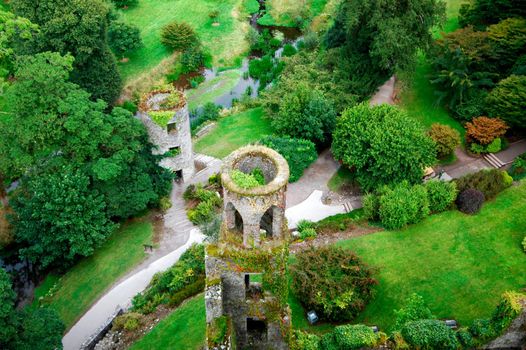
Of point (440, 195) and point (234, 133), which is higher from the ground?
point (440, 195)

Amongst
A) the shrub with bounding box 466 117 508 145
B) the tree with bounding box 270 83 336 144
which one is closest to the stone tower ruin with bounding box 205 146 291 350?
the tree with bounding box 270 83 336 144

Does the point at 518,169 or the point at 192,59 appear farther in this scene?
the point at 192,59

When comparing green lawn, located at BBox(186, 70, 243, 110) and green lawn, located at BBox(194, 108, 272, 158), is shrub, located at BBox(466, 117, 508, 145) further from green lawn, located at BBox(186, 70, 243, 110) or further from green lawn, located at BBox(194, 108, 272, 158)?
green lawn, located at BBox(186, 70, 243, 110)

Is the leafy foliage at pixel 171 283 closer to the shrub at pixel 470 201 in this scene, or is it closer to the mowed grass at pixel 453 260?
the mowed grass at pixel 453 260

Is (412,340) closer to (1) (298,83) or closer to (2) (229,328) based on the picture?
(2) (229,328)

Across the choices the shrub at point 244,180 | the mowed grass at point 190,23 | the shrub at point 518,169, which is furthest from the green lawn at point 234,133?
the shrub at point 244,180

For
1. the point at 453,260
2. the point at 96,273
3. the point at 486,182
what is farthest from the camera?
the point at 486,182

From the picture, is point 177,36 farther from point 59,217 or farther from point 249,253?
point 249,253

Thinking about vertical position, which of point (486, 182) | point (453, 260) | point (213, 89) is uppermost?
point (486, 182)

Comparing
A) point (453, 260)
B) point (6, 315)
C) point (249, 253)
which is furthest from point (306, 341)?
point (6, 315)
